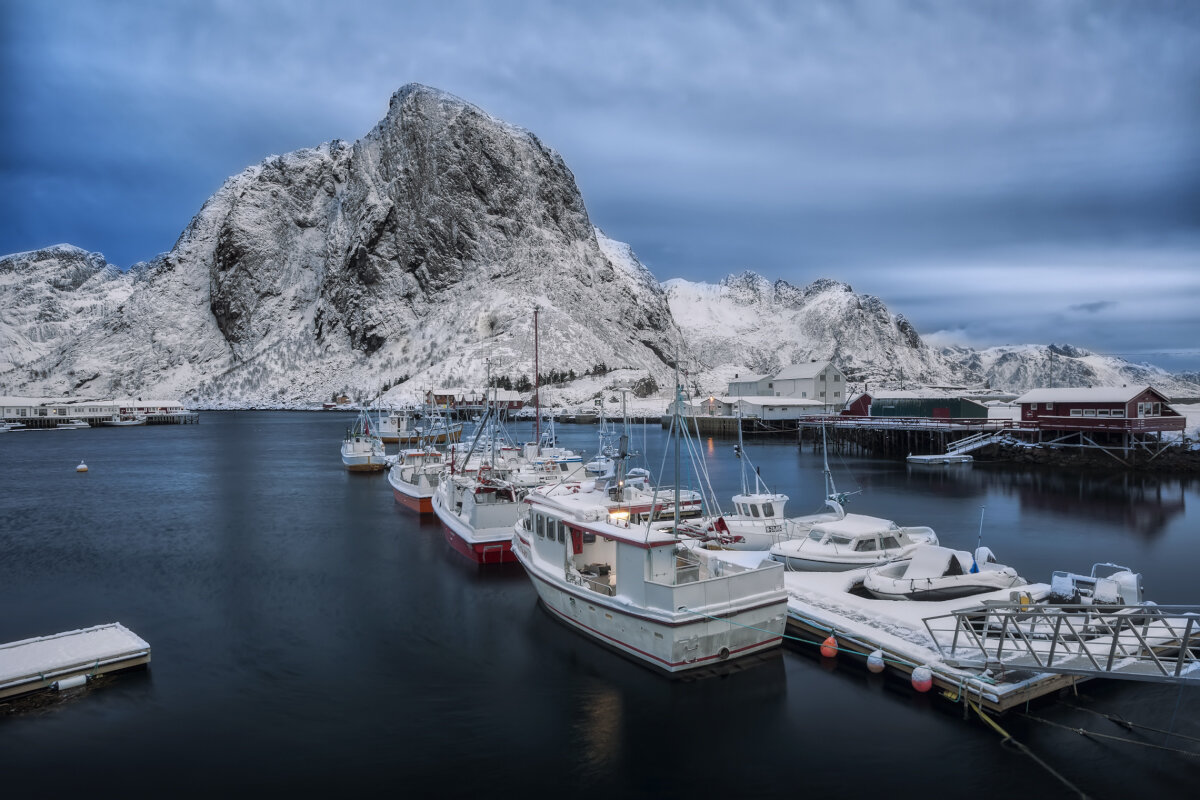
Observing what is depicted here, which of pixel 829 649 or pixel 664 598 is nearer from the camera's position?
pixel 664 598

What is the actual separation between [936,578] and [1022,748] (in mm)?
7164

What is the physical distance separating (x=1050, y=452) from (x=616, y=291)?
350 ft

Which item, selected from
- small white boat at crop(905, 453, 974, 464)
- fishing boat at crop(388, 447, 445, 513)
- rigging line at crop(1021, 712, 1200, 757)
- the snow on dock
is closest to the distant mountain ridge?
small white boat at crop(905, 453, 974, 464)

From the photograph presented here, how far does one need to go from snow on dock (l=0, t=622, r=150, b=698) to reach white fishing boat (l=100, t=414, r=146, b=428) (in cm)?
12879

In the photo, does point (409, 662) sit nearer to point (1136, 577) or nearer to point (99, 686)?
point (99, 686)

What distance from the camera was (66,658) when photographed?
16672mm

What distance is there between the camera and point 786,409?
96.9m

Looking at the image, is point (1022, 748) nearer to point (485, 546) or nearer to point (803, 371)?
point (485, 546)

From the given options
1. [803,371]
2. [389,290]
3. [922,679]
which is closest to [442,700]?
[922,679]

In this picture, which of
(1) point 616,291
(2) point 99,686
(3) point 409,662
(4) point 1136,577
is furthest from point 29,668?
(1) point 616,291

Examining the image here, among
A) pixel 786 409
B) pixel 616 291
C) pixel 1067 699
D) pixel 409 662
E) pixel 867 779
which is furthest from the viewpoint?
pixel 616 291

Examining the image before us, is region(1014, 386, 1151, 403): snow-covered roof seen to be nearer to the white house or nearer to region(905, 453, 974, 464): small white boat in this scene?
region(905, 453, 974, 464): small white boat

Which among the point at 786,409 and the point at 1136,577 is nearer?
the point at 1136,577

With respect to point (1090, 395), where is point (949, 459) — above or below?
below
